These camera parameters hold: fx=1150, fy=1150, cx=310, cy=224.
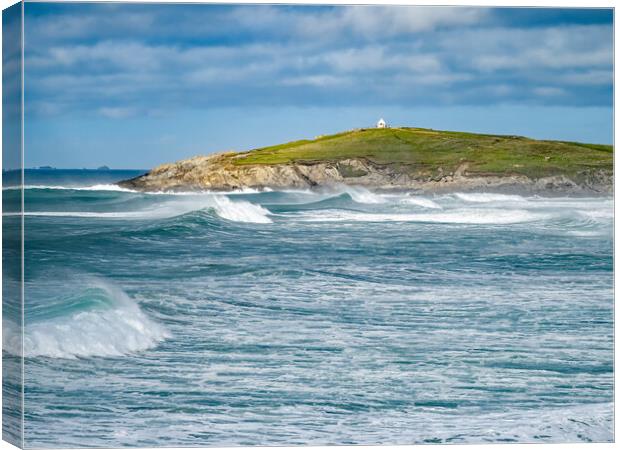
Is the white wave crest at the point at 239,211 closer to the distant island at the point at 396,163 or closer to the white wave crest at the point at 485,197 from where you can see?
the distant island at the point at 396,163

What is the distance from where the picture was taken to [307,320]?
8.10 metres

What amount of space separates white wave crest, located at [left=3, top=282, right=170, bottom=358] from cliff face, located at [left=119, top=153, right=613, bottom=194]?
976 mm

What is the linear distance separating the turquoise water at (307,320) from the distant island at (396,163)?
0.41 feet

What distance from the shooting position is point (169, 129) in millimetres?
8219

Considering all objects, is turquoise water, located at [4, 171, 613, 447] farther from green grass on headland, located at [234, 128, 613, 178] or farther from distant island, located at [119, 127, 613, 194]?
green grass on headland, located at [234, 128, 613, 178]

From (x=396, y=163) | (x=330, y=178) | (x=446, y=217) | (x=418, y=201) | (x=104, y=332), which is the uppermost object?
(x=396, y=163)

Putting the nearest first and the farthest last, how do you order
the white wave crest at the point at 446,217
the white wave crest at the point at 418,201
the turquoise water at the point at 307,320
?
the turquoise water at the point at 307,320
the white wave crest at the point at 446,217
the white wave crest at the point at 418,201

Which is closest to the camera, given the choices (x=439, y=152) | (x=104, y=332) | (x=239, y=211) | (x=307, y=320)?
(x=104, y=332)

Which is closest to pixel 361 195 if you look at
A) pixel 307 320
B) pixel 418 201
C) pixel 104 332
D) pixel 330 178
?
pixel 330 178

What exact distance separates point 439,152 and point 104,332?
2.78 meters

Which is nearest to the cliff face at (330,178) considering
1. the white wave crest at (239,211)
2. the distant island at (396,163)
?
the distant island at (396,163)

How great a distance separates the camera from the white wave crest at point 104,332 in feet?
25.7

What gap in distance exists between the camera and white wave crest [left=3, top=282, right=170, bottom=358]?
7820mm

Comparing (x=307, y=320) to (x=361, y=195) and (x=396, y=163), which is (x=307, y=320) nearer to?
(x=361, y=195)
